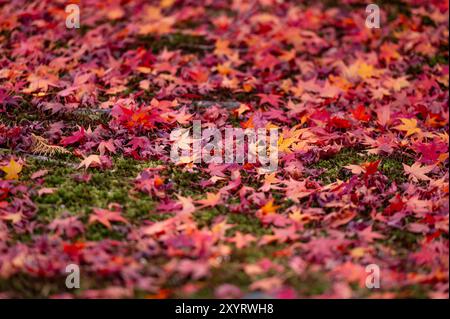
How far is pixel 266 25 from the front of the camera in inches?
235

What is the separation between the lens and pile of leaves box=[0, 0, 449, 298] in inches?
116

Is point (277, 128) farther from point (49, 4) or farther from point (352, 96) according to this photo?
point (49, 4)

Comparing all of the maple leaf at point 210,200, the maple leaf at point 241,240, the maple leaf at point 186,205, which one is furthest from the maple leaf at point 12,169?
the maple leaf at point 241,240

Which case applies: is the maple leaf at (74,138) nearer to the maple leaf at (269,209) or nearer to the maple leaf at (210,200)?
the maple leaf at (210,200)

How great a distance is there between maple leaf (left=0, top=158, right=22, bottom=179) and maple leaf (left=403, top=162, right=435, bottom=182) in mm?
2721

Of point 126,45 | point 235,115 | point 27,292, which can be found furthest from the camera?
point 126,45

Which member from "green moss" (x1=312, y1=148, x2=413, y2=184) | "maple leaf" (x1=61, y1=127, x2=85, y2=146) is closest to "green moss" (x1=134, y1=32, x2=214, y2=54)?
"maple leaf" (x1=61, y1=127, x2=85, y2=146)

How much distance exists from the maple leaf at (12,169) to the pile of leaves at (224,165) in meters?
0.01

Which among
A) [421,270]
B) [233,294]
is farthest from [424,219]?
[233,294]

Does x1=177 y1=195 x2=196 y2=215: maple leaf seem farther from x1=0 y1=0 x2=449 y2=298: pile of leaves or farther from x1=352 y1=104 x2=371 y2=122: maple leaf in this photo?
x1=352 y1=104 x2=371 y2=122: maple leaf

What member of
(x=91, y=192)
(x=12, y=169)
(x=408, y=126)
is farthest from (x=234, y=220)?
(x=408, y=126)

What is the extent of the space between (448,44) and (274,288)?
412cm

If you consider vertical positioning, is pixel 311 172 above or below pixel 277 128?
below

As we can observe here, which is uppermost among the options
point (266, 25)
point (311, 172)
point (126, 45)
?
point (266, 25)
